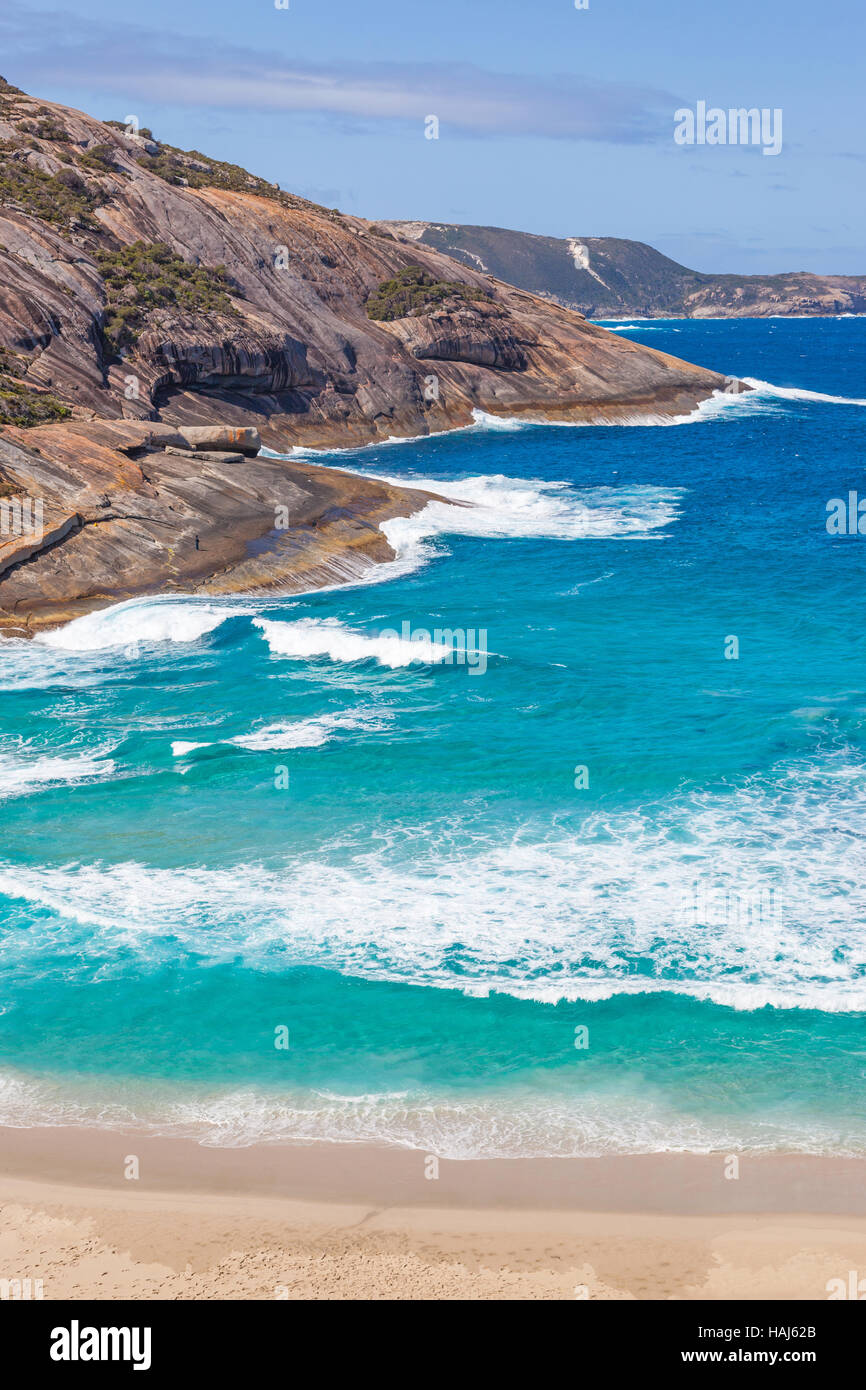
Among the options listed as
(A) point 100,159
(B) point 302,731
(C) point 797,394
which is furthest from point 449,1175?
(C) point 797,394

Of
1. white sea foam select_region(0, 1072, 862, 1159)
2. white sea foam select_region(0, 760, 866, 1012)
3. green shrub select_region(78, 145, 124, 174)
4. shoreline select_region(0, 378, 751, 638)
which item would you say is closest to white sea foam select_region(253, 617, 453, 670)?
shoreline select_region(0, 378, 751, 638)

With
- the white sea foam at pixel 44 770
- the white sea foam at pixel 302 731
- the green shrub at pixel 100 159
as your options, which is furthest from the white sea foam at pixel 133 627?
the green shrub at pixel 100 159

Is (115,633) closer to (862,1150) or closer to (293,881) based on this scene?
(293,881)

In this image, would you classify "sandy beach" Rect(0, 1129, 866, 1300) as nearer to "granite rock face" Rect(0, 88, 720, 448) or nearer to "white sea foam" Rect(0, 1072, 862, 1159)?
"white sea foam" Rect(0, 1072, 862, 1159)

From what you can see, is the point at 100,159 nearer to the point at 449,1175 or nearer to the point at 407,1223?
the point at 449,1175

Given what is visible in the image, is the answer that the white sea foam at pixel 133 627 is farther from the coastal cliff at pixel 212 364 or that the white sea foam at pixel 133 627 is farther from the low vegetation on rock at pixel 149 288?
the low vegetation on rock at pixel 149 288
